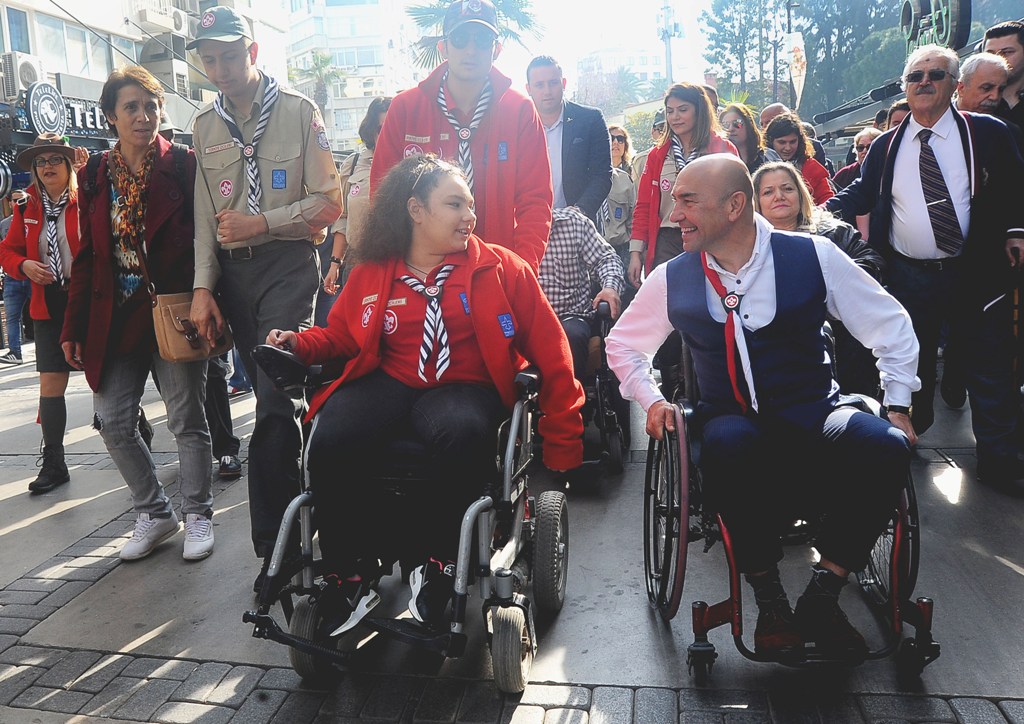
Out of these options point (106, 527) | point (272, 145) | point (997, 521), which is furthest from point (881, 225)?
point (106, 527)

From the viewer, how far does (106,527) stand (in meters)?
4.73

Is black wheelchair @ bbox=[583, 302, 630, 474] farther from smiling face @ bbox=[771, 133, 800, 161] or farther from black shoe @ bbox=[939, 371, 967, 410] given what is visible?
smiling face @ bbox=[771, 133, 800, 161]

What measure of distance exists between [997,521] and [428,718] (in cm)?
275

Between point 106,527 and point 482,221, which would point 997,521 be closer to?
point 482,221

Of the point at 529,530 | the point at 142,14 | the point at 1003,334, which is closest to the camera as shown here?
the point at 529,530

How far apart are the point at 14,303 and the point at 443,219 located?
30.5ft

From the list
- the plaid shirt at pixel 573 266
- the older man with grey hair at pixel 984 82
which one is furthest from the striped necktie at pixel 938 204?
the plaid shirt at pixel 573 266

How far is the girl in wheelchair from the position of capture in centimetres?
296

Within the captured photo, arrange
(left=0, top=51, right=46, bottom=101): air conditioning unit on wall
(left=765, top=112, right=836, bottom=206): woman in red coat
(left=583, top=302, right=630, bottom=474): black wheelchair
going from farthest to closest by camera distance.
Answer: (left=0, top=51, right=46, bottom=101): air conditioning unit on wall
(left=765, top=112, right=836, bottom=206): woman in red coat
(left=583, top=302, right=630, bottom=474): black wheelchair

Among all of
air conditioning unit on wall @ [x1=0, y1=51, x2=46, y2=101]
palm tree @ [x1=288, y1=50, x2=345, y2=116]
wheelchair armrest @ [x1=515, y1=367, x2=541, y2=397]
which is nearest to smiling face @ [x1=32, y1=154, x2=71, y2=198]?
wheelchair armrest @ [x1=515, y1=367, x2=541, y2=397]

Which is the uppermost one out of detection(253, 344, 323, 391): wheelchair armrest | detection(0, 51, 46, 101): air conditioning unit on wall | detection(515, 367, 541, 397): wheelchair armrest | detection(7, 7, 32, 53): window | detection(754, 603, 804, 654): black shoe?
detection(7, 7, 32, 53): window

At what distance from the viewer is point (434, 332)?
10.6ft

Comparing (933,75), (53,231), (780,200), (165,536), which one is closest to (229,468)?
(165,536)

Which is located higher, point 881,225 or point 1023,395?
point 881,225
